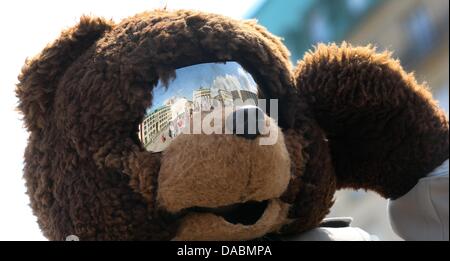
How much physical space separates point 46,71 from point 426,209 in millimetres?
433

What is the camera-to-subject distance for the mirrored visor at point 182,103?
25.2 inches

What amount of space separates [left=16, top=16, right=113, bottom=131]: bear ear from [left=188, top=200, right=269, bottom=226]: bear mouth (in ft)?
0.64

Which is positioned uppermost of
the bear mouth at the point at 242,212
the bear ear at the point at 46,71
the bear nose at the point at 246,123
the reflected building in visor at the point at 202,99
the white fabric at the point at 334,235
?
the bear ear at the point at 46,71

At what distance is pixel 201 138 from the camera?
Result: 621mm

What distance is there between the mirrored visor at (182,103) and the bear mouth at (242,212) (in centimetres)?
8

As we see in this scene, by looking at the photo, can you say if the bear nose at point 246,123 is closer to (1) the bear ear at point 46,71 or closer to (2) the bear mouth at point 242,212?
(2) the bear mouth at point 242,212

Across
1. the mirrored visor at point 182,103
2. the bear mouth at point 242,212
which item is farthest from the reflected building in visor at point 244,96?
the bear mouth at point 242,212

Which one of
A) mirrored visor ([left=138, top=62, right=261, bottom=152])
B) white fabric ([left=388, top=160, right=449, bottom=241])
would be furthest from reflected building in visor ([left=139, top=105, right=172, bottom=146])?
white fabric ([left=388, top=160, right=449, bottom=241])

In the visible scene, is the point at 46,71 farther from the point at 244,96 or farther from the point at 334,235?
the point at 334,235

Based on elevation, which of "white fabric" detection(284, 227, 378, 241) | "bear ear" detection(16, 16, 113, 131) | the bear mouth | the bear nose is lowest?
"white fabric" detection(284, 227, 378, 241)

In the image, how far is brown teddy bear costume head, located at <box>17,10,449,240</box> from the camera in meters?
0.63

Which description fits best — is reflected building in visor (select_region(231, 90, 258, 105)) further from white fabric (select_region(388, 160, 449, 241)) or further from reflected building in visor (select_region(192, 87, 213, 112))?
white fabric (select_region(388, 160, 449, 241))

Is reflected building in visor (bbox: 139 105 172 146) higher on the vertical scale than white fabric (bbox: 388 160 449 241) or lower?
higher

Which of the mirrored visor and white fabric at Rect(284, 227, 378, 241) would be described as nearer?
the mirrored visor
